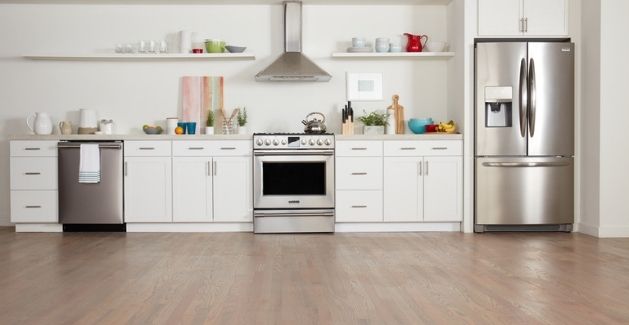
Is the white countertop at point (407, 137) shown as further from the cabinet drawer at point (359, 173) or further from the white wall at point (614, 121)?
the white wall at point (614, 121)

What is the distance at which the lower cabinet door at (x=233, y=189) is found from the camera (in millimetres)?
5926

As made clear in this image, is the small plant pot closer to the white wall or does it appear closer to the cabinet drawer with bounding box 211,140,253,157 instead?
the cabinet drawer with bounding box 211,140,253,157

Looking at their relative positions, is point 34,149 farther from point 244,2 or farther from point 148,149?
point 244,2

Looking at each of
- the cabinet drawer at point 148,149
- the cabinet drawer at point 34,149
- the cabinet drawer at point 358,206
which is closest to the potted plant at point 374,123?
the cabinet drawer at point 358,206

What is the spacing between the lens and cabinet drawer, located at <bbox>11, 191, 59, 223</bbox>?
19.4ft

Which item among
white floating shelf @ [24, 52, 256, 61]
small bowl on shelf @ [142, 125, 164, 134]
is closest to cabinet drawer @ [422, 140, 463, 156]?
white floating shelf @ [24, 52, 256, 61]

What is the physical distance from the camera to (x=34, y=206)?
593 centimetres

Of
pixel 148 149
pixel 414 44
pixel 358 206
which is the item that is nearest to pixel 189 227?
pixel 148 149

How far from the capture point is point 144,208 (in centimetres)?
593

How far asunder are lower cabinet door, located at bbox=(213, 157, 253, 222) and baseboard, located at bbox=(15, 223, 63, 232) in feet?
5.02

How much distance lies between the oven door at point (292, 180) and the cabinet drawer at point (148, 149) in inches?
34.0

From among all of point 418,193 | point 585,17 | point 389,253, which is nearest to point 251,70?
point 418,193

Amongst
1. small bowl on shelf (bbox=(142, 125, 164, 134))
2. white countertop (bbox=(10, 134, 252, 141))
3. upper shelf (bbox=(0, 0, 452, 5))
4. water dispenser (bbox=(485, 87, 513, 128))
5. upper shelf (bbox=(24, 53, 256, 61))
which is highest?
upper shelf (bbox=(0, 0, 452, 5))

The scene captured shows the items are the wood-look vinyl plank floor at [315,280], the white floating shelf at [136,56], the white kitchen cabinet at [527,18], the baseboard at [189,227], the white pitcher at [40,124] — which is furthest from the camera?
the white floating shelf at [136,56]
